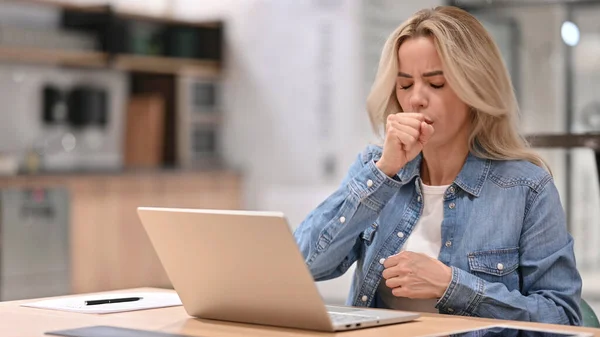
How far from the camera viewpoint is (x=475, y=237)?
2.13 metres

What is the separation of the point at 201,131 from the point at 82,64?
113 centimetres

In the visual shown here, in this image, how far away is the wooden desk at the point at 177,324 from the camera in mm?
1673

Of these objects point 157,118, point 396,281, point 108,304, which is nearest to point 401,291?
point 396,281

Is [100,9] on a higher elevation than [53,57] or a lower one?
higher

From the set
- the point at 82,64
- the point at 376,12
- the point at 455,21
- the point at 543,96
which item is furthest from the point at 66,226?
the point at 455,21

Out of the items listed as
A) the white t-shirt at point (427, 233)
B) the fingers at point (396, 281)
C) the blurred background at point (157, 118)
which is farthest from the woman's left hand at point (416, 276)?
the blurred background at point (157, 118)

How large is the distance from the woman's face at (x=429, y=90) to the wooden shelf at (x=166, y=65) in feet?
17.3

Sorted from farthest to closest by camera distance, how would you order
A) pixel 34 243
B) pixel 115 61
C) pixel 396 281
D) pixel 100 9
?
1. pixel 115 61
2. pixel 100 9
3. pixel 34 243
4. pixel 396 281

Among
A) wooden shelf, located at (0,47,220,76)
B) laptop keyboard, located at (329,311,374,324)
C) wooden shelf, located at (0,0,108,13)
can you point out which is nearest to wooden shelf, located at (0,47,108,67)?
wooden shelf, located at (0,47,220,76)

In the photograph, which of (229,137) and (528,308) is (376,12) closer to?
(229,137)

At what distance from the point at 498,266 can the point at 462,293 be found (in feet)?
0.49

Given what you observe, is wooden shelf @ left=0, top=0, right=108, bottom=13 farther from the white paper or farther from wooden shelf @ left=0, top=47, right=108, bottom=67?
the white paper

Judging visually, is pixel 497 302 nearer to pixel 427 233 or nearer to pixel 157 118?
pixel 427 233

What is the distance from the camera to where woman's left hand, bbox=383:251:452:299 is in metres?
1.96
